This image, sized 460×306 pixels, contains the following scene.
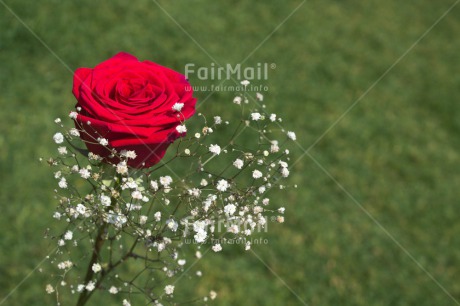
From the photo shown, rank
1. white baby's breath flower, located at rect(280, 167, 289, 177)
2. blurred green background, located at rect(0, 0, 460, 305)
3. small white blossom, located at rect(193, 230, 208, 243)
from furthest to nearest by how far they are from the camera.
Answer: blurred green background, located at rect(0, 0, 460, 305), white baby's breath flower, located at rect(280, 167, 289, 177), small white blossom, located at rect(193, 230, 208, 243)

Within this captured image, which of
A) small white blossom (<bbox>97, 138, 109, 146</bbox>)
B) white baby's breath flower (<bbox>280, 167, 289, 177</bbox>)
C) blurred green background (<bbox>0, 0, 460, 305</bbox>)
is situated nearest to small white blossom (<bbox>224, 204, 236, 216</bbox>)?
white baby's breath flower (<bbox>280, 167, 289, 177</bbox>)

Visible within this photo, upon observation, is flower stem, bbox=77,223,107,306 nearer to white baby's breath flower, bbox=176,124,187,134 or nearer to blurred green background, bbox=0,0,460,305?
white baby's breath flower, bbox=176,124,187,134

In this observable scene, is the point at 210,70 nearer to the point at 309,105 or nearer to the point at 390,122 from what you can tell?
the point at 309,105

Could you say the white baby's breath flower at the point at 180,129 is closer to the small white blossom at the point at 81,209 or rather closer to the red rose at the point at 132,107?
the red rose at the point at 132,107

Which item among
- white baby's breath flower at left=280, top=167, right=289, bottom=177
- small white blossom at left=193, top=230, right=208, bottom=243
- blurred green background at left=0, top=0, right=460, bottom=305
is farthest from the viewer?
blurred green background at left=0, top=0, right=460, bottom=305

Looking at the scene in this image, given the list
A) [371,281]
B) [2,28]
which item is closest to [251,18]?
[2,28]

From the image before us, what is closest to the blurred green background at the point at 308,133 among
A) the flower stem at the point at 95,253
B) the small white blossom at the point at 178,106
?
the flower stem at the point at 95,253

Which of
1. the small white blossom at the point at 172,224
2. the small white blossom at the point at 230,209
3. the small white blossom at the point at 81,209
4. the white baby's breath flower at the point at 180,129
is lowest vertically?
the small white blossom at the point at 172,224
